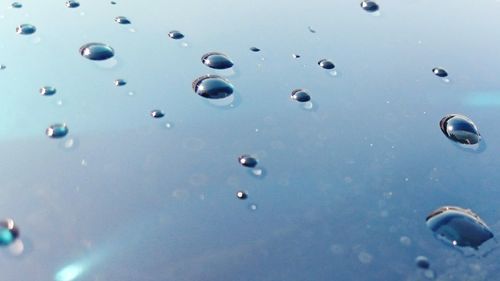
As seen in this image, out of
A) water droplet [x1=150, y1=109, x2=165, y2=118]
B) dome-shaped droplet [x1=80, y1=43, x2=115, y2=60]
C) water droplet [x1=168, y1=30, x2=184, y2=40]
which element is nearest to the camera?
water droplet [x1=150, y1=109, x2=165, y2=118]

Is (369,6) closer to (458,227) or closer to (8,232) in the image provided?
(458,227)

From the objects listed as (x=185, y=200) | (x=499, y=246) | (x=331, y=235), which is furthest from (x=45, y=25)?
(x=499, y=246)

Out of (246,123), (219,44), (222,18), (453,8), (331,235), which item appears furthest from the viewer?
(453,8)

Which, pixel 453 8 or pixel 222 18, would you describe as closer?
pixel 222 18

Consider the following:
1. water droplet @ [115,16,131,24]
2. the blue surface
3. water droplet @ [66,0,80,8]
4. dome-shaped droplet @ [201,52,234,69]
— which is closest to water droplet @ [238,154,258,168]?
the blue surface

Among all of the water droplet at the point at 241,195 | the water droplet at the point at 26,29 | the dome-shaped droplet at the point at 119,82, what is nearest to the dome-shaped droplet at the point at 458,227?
the water droplet at the point at 241,195

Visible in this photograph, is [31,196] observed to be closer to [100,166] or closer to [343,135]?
[100,166]

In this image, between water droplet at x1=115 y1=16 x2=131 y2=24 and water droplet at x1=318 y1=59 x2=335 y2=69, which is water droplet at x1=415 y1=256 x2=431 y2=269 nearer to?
water droplet at x1=318 y1=59 x2=335 y2=69
